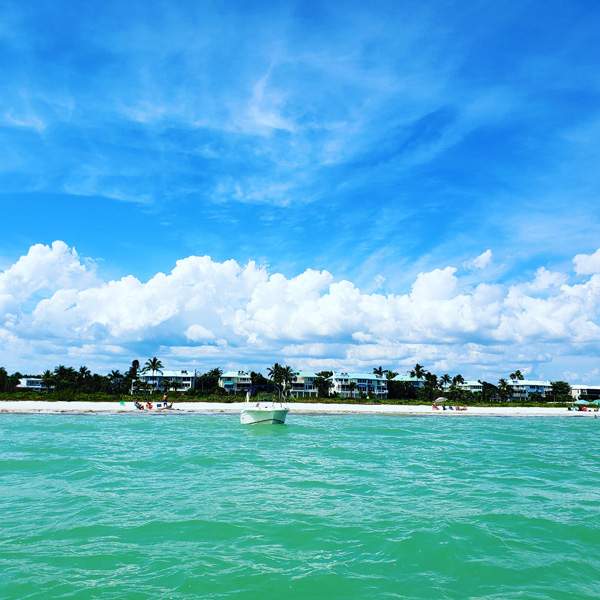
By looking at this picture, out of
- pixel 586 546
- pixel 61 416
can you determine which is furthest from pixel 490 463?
pixel 61 416

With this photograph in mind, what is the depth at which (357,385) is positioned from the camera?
14812 cm

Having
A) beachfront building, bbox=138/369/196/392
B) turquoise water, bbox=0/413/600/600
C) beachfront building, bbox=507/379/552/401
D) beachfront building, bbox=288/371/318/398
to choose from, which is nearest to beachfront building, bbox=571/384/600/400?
beachfront building, bbox=507/379/552/401

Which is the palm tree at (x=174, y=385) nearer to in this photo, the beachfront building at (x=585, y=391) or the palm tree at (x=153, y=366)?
the palm tree at (x=153, y=366)

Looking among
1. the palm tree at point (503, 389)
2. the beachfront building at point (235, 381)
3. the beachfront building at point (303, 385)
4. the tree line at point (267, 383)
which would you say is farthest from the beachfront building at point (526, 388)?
the beachfront building at point (235, 381)

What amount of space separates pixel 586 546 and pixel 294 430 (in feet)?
123

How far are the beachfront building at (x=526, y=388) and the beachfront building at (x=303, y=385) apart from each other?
70028 millimetres

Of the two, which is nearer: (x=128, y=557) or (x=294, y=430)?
(x=128, y=557)

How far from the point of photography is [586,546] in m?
14.1

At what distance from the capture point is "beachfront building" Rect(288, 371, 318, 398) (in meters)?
152

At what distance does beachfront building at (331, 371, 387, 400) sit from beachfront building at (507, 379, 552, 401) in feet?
161

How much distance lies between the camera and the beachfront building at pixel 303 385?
152 meters

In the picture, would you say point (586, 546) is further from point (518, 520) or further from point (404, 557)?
point (404, 557)

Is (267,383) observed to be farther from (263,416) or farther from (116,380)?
(263,416)

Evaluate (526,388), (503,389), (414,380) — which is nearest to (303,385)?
(414,380)
